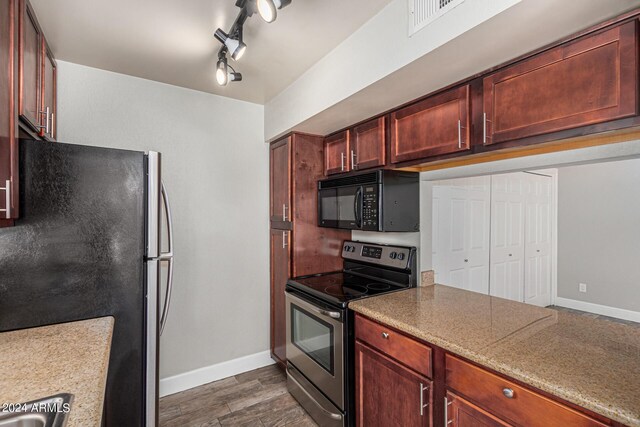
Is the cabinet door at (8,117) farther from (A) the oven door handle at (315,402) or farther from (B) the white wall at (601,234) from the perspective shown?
(B) the white wall at (601,234)

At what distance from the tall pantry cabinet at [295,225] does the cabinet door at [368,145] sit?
17.8 inches

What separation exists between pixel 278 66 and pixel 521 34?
55.8 inches

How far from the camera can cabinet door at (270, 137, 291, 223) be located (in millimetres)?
2594

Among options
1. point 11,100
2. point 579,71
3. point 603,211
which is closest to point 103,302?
point 11,100

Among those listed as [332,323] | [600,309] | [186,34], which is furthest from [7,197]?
[600,309]

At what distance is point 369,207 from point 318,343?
3.20ft

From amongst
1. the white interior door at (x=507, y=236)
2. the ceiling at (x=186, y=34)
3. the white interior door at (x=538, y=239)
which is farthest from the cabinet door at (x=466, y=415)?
the white interior door at (x=538, y=239)

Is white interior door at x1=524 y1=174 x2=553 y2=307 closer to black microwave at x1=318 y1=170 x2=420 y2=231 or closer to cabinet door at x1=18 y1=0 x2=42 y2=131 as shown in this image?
black microwave at x1=318 y1=170 x2=420 y2=231

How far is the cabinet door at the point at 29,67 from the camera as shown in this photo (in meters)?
1.29

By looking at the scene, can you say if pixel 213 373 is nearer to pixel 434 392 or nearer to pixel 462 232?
pixel 434 392

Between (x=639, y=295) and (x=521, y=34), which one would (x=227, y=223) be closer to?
(x=521, y=34)

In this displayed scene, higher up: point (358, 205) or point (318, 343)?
point (358, 205)

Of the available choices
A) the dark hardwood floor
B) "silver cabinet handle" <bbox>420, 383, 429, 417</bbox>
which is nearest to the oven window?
the dark hardwood floor

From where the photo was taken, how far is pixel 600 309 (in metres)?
3.50
